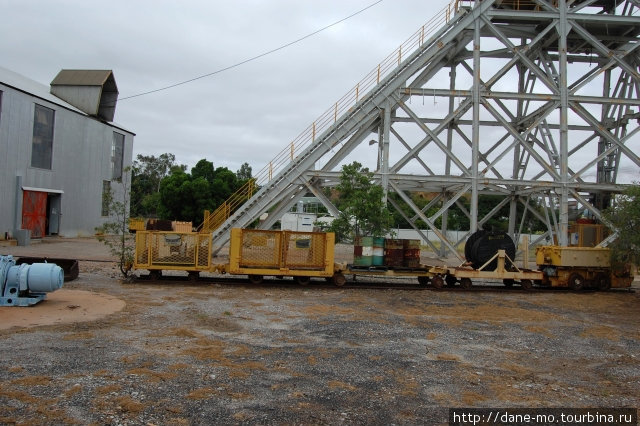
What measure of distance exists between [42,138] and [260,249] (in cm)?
2307

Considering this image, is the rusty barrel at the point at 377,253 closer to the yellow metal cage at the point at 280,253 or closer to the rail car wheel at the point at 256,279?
the yellow metal cage at the point at 280,253

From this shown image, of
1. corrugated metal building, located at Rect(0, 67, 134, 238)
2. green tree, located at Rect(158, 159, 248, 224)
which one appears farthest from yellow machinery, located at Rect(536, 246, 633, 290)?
green tree, located at Rect(158, 159, 248, 224)

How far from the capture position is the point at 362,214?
19.2 m

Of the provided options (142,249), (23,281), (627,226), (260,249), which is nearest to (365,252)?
(260,249)

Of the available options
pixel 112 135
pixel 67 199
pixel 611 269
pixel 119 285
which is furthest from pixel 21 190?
pixel 611 269

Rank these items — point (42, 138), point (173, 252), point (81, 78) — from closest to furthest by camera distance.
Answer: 1. point (173, 252)
2. point (42, 138)
3. point (81, 78)

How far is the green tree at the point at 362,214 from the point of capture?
63.0 ft

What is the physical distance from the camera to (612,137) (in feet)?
70.5

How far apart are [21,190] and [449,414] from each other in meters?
30.6

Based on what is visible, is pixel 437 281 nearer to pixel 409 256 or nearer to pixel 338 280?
pixel 409 256

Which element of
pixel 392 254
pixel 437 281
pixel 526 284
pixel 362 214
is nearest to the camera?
pixel 392 254

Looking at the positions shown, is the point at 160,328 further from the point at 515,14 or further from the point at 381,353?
the point at 515,14

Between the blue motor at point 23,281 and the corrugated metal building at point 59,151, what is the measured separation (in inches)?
587

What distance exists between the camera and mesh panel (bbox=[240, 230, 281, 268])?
15.9 metres
